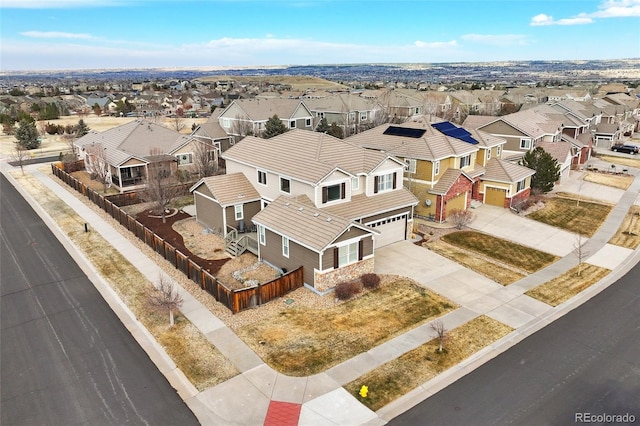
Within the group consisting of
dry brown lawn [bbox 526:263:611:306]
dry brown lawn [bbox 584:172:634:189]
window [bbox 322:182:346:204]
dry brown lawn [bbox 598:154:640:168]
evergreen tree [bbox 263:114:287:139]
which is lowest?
dry brown lawn [bbox 526:263:611:306]

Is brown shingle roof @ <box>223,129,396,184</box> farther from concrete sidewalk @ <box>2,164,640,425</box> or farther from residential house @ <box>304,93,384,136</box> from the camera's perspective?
residential house @ <box>304,93,384,136</box>

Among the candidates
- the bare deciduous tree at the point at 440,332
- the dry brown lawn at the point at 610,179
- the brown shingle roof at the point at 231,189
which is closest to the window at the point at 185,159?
the brown shingle roof at the point at 231,189

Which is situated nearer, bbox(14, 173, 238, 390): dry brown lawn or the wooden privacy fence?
bbox(14, 173, 238, 390): dry brown lawn

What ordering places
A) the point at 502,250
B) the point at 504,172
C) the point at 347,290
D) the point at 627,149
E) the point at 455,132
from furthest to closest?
the point at 627,149, the point at 455,132, the point at 504,172, the point at 502,250, the point at 347,290

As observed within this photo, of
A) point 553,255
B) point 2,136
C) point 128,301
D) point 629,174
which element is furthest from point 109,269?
point 2,136

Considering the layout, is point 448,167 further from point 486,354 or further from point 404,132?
point 486,354

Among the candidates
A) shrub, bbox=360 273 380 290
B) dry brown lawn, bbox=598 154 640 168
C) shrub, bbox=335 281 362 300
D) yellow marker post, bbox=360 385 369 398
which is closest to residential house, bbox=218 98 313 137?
shrub, bbox=360 273 380 290

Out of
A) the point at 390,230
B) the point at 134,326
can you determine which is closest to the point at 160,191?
the point at 134,326
